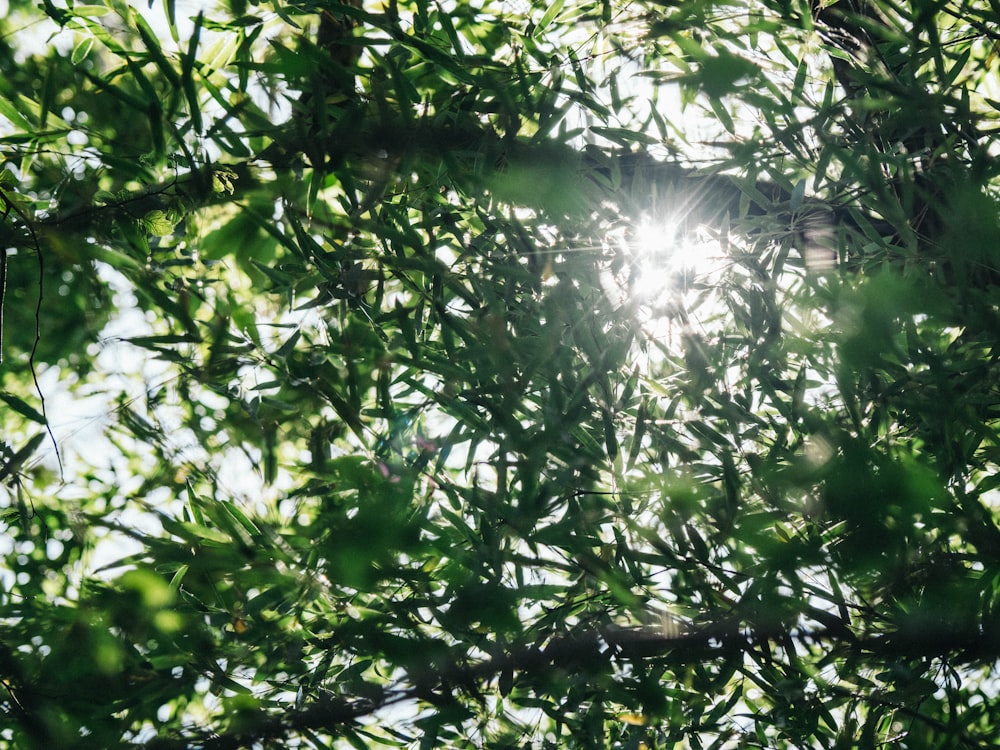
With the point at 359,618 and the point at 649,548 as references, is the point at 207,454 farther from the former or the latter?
the point at 649,548

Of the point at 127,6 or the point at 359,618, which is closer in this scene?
the point at 127,6

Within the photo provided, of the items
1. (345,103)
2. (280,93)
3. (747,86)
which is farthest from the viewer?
(345,103)

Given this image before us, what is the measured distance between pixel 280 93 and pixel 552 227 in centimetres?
48

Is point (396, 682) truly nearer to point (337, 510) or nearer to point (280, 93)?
point (337, 510)

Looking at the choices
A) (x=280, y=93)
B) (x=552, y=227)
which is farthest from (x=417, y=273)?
(x=280, y=93)

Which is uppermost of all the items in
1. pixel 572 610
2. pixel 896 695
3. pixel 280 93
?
pixel 280 93

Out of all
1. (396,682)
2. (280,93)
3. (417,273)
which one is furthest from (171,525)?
(280,93)

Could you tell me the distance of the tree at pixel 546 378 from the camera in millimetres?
929

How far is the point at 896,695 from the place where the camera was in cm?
97

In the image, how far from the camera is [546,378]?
40.6 inches

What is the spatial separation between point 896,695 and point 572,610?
1.60 feet

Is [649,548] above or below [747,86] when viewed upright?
below

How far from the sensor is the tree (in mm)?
929

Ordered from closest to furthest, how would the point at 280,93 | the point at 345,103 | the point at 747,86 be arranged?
the point at 747,86 < the point at 280,93 < the point at 345,103
